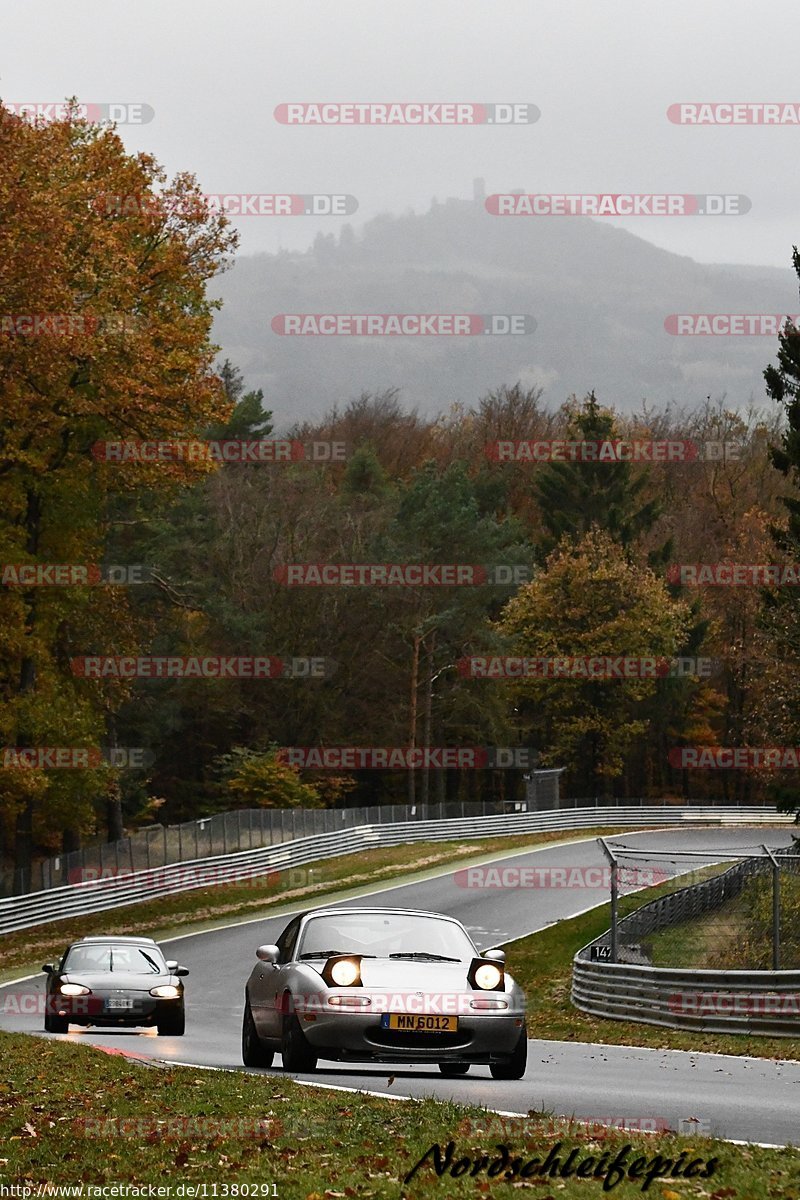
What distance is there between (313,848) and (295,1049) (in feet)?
137

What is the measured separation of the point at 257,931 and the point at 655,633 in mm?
45642

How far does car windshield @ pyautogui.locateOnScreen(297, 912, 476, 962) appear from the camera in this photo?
13875mm

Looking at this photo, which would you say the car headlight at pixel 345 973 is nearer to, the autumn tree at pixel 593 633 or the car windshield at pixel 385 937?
the car windshield at pixel 385 937

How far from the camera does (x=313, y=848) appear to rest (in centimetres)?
5509

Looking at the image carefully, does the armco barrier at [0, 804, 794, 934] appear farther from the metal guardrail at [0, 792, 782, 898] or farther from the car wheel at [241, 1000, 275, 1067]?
the car wheel at [241, 1000, 275, 1067]

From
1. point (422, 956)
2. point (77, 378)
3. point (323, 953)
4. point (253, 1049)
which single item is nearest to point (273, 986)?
point (323, 953)

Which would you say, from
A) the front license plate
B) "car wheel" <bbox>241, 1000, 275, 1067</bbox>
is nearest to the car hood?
"car wheel" <bbox>241, 1000, 275, 1067</bbox>

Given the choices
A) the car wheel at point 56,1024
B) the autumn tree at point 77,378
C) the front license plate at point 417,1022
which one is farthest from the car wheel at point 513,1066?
the autumn tree at point 77,378

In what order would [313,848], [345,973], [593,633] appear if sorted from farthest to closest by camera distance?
[593,633] < [313,848] < [345,973]

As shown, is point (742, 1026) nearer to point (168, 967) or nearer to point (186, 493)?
point (168, 967)

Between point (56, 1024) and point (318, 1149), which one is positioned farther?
point (56, 1024)

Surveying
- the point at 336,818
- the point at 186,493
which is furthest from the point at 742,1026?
the point at 186,493

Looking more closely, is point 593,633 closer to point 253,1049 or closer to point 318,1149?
point 253,1049

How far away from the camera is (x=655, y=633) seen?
82688mm
